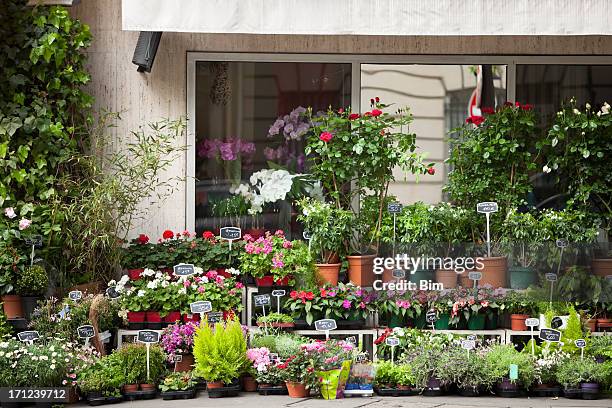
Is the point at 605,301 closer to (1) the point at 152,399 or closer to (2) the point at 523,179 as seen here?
(2) the point at 523,179

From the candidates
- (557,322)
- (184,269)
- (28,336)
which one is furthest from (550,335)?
(28,336)

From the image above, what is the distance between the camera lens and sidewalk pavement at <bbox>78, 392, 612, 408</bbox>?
732cm

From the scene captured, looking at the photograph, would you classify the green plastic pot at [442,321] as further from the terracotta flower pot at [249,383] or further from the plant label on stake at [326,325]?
the terracotta flower pot at [249,383]

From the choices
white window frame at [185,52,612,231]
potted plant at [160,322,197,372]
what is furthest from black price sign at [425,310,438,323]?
white window frame at [185,52,612,231]

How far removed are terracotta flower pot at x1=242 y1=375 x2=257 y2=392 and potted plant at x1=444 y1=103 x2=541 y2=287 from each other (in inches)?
96.0

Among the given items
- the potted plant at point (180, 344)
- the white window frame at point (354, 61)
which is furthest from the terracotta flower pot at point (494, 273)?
the potted plant at point (180, 344)

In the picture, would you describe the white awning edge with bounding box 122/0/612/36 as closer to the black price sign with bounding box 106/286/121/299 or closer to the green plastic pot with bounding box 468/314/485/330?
the black price sign with bounding box 106/286/121/299

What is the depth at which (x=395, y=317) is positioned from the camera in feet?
27.3

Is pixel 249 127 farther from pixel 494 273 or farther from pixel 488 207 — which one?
pixel 494 273

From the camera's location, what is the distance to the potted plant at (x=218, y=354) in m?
7.49

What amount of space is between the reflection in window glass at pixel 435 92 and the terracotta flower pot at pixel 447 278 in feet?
4.53

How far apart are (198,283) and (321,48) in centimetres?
264

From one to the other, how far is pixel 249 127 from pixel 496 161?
2358 mm

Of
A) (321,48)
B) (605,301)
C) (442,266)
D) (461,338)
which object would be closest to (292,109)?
(321,48)
